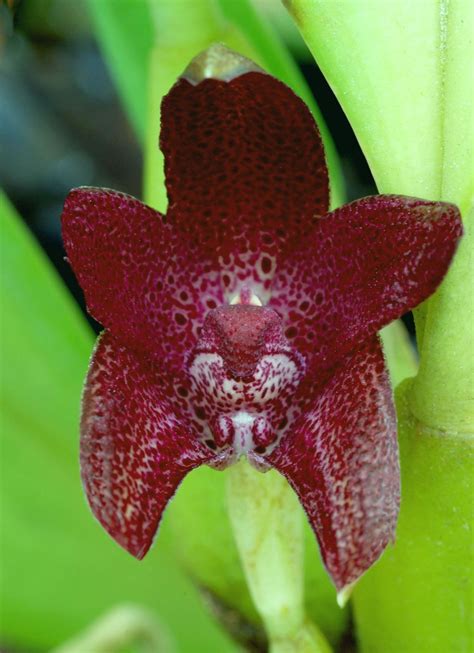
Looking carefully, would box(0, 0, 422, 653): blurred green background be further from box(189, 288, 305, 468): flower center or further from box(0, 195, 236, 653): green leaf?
box(189, 288, 305, 468): flower center

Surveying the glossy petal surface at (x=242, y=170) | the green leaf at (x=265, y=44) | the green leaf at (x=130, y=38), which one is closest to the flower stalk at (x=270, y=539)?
the glossy petal surface at (x=242, y=170)

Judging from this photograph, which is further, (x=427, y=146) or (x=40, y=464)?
(x=40, y=464)

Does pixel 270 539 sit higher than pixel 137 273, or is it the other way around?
pixel 137 273

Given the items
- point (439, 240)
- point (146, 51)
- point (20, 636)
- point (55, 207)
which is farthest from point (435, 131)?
point (55, 207)

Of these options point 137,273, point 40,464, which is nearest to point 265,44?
point 137,273

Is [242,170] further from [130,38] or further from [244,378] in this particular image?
[130,38]

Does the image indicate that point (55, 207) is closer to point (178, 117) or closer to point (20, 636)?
point (20, 636)

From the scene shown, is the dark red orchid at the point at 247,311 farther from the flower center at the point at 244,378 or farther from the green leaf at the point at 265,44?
the green leaf at the point at 265,44
